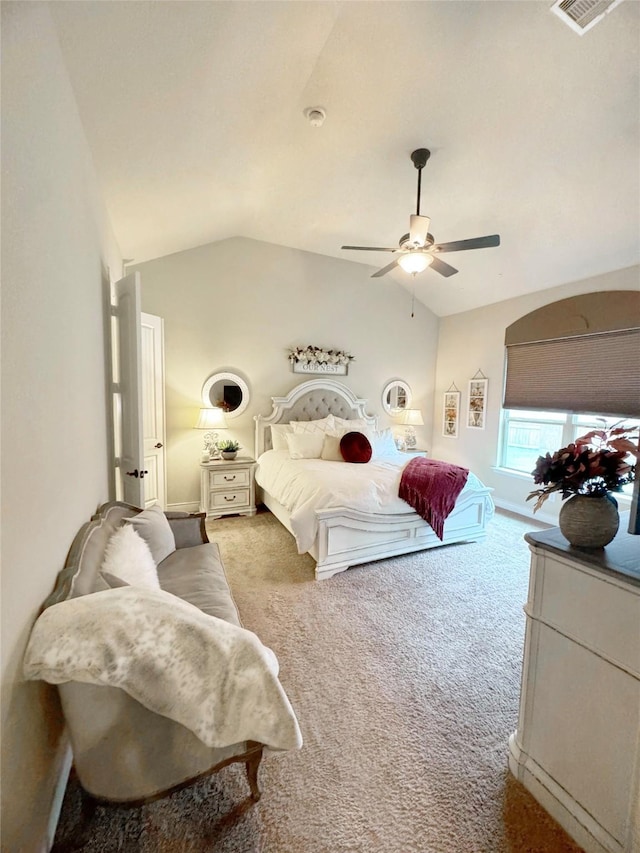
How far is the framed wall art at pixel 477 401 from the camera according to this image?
488cm

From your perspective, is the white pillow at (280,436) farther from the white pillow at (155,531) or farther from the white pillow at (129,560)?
the white pillow at (129,560)

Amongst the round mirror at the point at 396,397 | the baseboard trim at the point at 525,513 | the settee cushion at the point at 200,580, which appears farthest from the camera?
the round mirror at the point at 396,397

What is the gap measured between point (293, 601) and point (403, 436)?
11.4 feet

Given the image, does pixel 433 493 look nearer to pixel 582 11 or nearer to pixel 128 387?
pixel 128 387

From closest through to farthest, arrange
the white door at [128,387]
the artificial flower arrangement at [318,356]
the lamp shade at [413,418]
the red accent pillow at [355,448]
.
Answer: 1. the white door at [128,387]
2. the red accent pillow at [355,448]
3. the artificial flower arrangement at [318,356]
4. the lamp shade at [413,418]

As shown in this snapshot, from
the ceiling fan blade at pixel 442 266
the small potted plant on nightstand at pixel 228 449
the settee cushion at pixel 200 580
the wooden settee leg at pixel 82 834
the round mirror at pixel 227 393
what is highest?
the ceiling fan blade at pixel 442 266

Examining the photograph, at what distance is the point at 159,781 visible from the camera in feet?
3.54

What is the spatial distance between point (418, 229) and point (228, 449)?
302cm

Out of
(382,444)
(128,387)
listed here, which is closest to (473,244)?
(382,444)

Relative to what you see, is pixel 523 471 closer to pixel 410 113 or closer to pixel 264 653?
pixel 410 113

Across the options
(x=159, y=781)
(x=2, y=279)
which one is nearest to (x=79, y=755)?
(x=159, y=781)

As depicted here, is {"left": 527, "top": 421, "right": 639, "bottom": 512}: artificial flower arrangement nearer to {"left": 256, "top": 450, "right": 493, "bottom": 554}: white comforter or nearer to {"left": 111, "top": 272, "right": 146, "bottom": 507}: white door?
{"left": 256, "top": 450, "right": 493, "bottom": 554}: white comforter

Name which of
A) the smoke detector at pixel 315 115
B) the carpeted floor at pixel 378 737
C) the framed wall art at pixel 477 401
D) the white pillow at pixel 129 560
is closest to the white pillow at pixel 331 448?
the carpeted floor at pixel 378 737

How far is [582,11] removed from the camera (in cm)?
159
